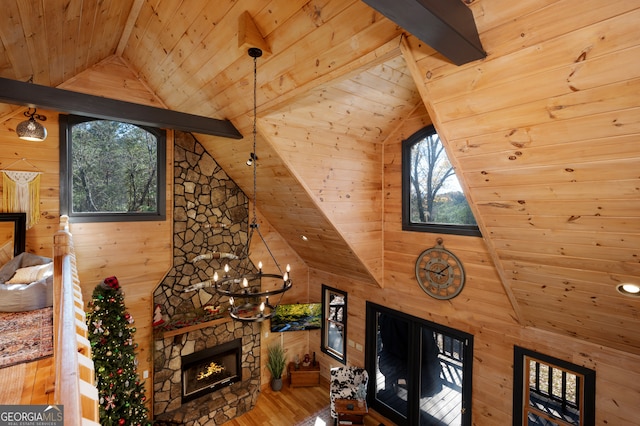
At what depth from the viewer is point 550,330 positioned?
356 cm

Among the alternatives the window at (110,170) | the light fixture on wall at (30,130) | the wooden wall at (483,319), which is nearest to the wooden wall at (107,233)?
the window at (110,170)

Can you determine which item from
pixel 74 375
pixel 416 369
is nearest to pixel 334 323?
pixel 416 369

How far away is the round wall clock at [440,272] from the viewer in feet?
13.6

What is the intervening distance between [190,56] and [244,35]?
41.4 inches

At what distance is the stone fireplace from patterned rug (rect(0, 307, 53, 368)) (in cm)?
271

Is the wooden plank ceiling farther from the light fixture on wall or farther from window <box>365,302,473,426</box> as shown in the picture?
window <box>365,302,473,426</box>

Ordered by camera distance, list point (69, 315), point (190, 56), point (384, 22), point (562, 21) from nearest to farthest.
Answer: point (69, 315) → point (562, 21) → point (384, 22) → point (190, 56)

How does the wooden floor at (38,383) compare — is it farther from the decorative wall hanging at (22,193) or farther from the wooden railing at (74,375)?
the decorative wall hanging at (22,193)

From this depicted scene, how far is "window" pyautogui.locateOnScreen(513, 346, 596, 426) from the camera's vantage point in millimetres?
3365

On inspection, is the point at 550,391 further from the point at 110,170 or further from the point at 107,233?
the point at 110,170

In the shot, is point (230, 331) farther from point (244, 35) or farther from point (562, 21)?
point (562, 21)

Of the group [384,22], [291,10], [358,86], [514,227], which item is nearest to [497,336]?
[514,227]

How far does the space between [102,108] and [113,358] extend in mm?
2890

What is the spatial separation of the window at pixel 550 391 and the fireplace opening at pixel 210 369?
14.6ft
